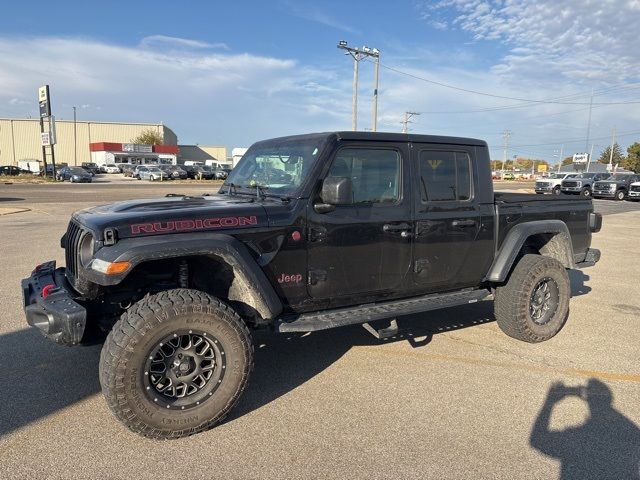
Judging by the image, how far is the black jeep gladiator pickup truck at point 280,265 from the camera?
309 centimetres

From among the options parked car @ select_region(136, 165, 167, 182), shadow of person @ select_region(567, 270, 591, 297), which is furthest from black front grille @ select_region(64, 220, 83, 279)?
parked car @ select_region(136, 165, 167, 182)

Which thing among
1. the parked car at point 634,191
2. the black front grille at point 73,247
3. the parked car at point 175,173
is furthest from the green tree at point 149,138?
the black front grille at point 73,247

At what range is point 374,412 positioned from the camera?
347 centimetres

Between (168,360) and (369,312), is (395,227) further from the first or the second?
(168,360)

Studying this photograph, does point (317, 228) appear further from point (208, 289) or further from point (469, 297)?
point (469, 297)

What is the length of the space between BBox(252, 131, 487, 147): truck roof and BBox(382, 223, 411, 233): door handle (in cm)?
73

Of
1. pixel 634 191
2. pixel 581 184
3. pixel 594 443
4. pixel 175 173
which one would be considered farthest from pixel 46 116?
pixel 594 443

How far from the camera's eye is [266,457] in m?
2.93

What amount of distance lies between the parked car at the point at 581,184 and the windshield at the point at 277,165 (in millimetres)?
30989

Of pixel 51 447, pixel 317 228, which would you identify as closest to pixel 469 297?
pixel 317 228

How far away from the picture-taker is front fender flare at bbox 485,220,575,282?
470 cm

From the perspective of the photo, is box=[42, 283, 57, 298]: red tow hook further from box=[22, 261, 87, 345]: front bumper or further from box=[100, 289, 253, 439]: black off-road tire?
box=[100, 289, 253, 439]: black off-road tire

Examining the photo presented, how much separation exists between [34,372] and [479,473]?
3.46 m

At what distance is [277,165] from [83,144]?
102m
